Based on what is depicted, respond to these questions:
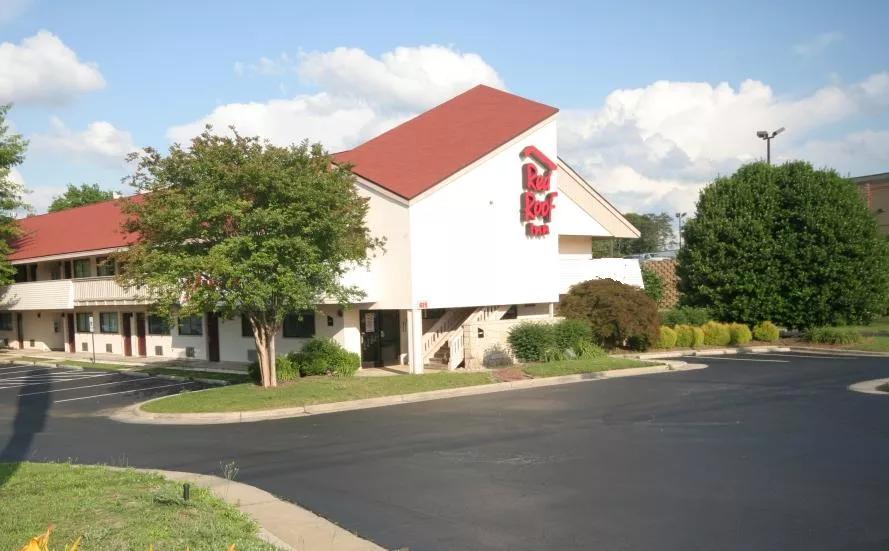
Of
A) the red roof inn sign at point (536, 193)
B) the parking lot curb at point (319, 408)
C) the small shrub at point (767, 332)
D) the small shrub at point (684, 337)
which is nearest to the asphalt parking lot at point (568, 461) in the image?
the parking lot curb at point (319, 408)

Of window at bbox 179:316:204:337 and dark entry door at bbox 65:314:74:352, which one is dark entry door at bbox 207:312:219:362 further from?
dark entry door at bbox 65:314:74:352

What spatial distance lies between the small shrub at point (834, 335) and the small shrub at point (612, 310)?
736 cm

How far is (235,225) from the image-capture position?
18.8 meters

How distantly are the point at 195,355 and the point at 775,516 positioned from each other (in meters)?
27.0

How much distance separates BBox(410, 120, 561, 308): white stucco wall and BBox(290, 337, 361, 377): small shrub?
263 centimetres

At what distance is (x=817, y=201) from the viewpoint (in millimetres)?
32250

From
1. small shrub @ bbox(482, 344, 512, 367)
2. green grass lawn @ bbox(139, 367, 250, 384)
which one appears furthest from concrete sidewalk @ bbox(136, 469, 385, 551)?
small shrub @ bbox(482, 344, 512, 367)

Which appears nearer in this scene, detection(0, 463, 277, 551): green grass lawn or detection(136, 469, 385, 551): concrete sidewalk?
detection(0, 463, 277, 551): green grass lawn

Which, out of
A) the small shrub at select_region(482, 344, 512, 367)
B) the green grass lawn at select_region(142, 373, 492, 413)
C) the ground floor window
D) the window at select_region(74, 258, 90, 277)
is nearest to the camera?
the green grass lawn at select_region(142, 373, 492, 413)

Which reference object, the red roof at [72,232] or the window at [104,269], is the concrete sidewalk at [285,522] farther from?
the window at [104,269]

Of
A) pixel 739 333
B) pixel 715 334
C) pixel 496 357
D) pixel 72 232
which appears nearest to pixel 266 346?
pixel 496 357

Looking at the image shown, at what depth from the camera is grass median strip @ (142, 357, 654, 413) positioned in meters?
18.1

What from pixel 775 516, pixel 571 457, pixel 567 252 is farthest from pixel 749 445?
pixel 567 252

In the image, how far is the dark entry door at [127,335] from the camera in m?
35.7
